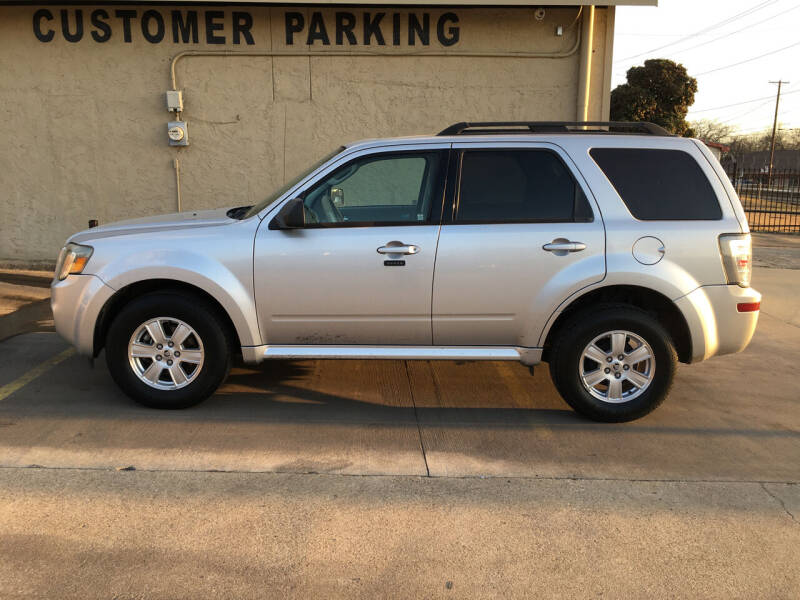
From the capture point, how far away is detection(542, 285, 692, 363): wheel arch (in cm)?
466

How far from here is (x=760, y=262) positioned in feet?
39.9

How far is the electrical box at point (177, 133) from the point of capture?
31.9ft

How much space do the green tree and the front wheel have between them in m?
25.1

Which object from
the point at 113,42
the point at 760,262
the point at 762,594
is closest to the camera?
the point at 762,594

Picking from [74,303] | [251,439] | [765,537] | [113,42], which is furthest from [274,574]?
[113,42]

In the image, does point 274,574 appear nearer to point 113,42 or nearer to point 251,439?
point 251,439

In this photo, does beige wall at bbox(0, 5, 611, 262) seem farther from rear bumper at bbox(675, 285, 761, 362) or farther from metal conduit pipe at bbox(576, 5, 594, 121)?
rear bumper at bbox(675, 285, 761, 362)

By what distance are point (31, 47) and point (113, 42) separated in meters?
1.17

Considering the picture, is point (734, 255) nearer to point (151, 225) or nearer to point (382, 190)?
point (382, 190)

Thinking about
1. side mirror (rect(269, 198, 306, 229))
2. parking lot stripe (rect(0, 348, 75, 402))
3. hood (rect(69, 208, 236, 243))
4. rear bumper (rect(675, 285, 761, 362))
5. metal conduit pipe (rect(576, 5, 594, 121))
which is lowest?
parking lot stripe (rect(0, 348, 75, 402))

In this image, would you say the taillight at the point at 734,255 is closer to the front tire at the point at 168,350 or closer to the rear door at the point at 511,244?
the rear door at the point at 511,244

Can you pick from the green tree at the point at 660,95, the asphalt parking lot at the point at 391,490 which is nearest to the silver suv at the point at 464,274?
the asphalt parking lot at the point at 391,490

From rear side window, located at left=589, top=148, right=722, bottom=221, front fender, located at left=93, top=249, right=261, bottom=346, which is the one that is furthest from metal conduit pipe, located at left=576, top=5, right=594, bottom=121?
front fender, located at left=93, top=249, right=261, bottom=346

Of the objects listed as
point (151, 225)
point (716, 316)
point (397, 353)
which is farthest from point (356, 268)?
point (716, 316)
